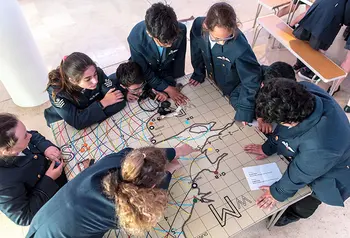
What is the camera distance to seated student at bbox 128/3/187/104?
1.84 m

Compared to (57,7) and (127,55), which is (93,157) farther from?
(57,7)

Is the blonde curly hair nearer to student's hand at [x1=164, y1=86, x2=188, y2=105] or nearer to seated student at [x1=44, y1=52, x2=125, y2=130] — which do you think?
seated student at [x1=44, y1=52, x2=125, y2=130]

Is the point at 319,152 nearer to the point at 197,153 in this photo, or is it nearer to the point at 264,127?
the point at 264,127

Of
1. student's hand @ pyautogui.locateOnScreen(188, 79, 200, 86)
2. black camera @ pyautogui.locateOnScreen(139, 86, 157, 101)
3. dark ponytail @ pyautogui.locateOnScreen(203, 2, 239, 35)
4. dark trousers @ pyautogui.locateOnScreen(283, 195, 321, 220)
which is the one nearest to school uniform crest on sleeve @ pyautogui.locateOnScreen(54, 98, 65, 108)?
black camera @ pyautogui.locateOnScreen(139, 86, 157, 101)

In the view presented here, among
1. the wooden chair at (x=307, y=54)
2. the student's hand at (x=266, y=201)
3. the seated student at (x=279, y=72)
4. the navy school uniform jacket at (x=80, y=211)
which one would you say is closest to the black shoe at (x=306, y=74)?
the wooden chair at (x=307, y=54)

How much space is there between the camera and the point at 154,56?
6.84ft

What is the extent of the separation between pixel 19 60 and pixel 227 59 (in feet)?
5.94

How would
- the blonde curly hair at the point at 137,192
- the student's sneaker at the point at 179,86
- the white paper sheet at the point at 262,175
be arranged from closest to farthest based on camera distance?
the blonde curly hair at the point at 137,192, the white paper sheet at the point at 262,175, the student's sneaker at the point at 179,86

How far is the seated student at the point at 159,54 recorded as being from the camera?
184cm

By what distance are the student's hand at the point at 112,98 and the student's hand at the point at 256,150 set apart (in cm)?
92

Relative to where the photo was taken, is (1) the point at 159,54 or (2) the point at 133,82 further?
(1) the point at 159,54

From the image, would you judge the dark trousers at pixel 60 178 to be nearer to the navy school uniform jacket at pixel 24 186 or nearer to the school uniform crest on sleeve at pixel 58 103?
the navy school uniform jacket at pixel 24 186

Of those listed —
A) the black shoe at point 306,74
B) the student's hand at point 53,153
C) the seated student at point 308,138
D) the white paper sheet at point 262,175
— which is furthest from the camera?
the black shoe at point 306,74

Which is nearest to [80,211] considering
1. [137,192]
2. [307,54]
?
[137,192]
